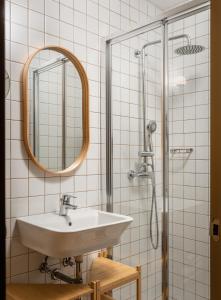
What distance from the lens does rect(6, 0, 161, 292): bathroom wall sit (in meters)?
1.85

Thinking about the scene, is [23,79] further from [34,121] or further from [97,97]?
[97,97]

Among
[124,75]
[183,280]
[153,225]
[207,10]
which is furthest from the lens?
[124,75]

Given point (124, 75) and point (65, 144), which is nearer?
point (65, 144)

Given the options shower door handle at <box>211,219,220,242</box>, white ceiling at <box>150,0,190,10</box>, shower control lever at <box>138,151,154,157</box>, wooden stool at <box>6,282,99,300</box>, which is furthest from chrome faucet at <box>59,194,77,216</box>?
white ceiling at <box>150,0,190,10</box>

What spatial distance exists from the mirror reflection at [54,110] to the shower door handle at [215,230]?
3.86 feet

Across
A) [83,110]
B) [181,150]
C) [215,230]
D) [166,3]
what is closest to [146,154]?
[181,150]

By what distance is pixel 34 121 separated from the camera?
6.48 feet

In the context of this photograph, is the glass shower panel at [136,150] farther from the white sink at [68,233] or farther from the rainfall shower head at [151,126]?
the white sink at [68,233]

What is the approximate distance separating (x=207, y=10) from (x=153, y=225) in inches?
56.5

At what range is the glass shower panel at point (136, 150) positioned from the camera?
2.10 m

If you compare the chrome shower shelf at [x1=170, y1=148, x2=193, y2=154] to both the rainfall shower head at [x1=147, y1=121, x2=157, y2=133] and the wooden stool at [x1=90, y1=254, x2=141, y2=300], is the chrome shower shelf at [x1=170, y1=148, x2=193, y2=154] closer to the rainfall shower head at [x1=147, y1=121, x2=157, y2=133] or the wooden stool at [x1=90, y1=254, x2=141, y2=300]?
the rainfall shower head at [x1=147, y1=121, x2=157, y2=133]

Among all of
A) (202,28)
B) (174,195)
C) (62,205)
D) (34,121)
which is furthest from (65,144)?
(202,28)

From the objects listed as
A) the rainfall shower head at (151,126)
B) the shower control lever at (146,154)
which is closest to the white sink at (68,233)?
the shower control lever at (146,154)

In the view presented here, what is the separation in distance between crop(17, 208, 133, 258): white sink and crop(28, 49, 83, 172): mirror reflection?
0.36 meters
